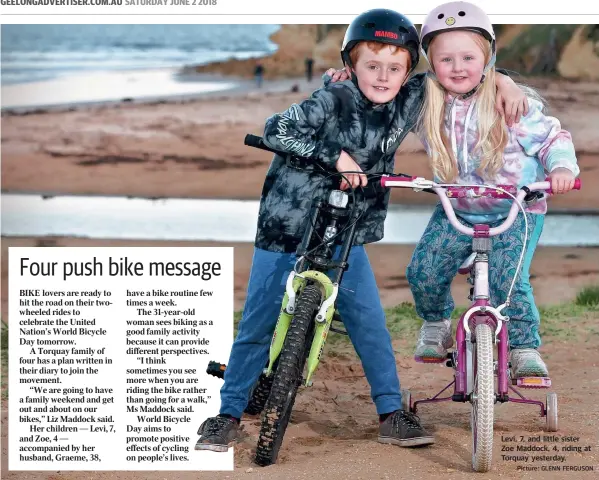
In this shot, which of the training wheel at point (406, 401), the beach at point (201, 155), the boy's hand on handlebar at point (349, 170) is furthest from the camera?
the beach at point (201, 155)

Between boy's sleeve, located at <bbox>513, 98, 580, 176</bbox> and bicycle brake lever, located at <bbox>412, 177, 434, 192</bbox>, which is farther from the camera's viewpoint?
boy's sleeve, located at <bbox>513, 98, 580, 176</bbox>

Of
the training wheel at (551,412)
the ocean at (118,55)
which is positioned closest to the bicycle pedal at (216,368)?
the training wheel at (551,412)

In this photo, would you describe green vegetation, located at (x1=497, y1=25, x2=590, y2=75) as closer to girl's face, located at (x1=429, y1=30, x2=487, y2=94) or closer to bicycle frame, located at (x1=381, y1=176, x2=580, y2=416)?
girl's face, located at (x1=429, y1=30, x2=487, y2=94)

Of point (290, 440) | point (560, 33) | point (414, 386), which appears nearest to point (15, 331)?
point (290, 440)

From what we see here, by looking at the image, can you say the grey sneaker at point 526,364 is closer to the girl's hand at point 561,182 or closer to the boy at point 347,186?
the boy at point 347,186

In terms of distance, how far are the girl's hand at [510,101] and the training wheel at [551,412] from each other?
3.28ft

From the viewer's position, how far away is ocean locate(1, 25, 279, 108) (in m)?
5.90

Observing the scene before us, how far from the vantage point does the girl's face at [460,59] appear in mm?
4238

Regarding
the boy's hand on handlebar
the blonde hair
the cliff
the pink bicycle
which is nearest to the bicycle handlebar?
the pink bicycle

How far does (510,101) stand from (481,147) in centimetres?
19

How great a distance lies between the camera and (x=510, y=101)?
4.27 meters

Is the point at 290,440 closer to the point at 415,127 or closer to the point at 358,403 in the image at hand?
the point at 358,403

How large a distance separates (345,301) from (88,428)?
1076 mm

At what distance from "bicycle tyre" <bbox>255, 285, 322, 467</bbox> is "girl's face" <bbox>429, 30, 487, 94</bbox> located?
0.90 meters
